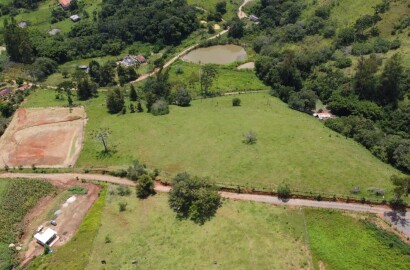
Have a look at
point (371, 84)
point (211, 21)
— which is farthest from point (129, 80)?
point (371, 84)

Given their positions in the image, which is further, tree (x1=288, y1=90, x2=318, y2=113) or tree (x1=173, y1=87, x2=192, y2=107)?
tree (x1=173, y1=87, x2=192, y2=107)

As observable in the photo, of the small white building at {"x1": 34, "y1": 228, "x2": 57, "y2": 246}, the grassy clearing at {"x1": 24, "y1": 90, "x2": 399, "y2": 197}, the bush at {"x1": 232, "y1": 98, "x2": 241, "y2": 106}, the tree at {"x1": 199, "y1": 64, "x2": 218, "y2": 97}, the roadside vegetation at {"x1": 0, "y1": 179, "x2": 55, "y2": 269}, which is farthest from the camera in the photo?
the tree at {"x1": 199, "y1": 64, "x2": 218, "y2": 97}

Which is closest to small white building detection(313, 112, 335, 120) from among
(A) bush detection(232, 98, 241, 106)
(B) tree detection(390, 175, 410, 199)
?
(A) bush detection(232, 98, 241, 106)

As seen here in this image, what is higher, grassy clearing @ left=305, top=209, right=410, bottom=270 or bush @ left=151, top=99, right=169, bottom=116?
bush @ left=151, top=99, right=169, bottom=116

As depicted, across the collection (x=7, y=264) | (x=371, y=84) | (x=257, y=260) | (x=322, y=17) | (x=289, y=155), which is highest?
(x=322, y=17)

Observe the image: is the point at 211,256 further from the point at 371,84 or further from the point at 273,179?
the point at 371,84

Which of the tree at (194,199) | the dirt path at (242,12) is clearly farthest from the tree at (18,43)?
the tree at (194,199)

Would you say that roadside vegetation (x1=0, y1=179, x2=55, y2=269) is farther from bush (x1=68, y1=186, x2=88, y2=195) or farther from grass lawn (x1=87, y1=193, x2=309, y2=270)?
grass lawn (x1=87, y1=193, x2=309, y2=270)
